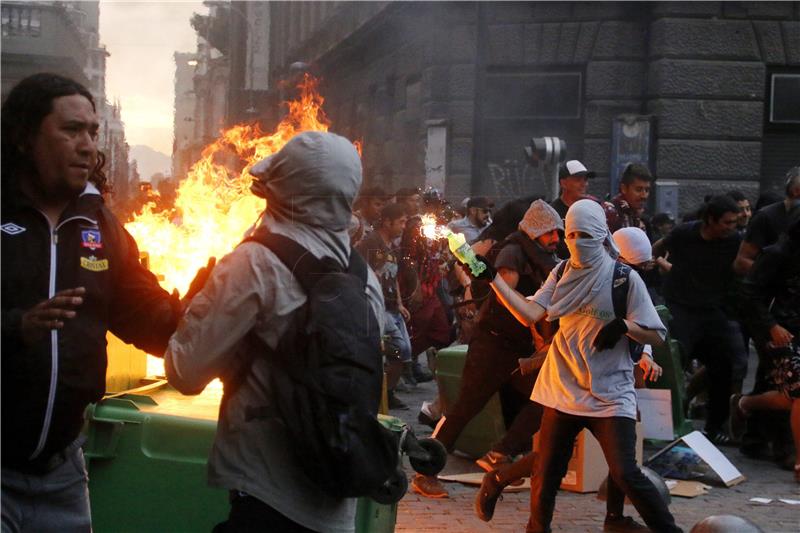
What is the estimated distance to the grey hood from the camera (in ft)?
10.6

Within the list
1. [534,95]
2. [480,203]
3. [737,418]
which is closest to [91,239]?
[737,418]

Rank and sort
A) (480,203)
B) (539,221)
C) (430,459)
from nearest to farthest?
(430,459) → (539,221) → (480,203)

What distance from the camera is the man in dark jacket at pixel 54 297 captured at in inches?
124

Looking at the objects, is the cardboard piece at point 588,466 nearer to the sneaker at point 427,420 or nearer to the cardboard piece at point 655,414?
the cardboard piece at point 655,414

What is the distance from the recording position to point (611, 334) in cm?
586

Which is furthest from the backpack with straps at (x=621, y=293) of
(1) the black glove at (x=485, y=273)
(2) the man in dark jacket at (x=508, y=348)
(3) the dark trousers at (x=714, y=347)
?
(3) the dark trousers at (x=714, y=347)

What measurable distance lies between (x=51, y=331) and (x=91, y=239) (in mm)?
301

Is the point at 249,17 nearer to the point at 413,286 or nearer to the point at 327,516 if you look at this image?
the point at 413,286

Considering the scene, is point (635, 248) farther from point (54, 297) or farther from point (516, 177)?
point (516, 177)

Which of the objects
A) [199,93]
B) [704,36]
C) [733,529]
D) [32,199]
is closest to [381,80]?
[704,36]

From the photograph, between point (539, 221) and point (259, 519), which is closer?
point (259, 519)

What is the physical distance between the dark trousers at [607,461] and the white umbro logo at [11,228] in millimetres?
3256

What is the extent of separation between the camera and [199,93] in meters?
97.4

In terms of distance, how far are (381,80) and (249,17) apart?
103 ft
